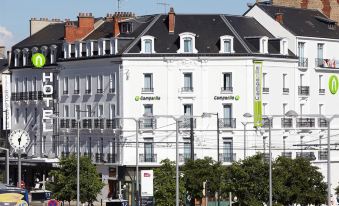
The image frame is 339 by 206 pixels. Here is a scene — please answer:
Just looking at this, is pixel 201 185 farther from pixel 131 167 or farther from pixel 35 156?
pixel 35 156

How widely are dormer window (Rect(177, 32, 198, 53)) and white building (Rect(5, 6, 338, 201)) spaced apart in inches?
3.2

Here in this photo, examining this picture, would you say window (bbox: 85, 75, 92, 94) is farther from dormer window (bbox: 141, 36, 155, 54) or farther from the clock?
the clock

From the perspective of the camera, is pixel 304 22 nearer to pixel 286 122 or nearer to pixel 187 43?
pixel 286 122

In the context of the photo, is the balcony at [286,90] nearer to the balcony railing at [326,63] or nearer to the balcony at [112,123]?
the balcony railing at [326,63]

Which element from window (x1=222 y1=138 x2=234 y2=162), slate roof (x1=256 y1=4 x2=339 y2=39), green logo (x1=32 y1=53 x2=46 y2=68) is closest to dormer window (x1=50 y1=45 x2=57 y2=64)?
green logo (x1=32 y1=53 x2=46 y2=68)

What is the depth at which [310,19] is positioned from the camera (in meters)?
122

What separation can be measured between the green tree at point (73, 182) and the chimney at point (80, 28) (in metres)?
24.5

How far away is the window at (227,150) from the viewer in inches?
4360

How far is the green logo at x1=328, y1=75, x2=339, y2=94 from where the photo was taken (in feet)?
396

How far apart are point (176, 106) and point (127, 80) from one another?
457cm

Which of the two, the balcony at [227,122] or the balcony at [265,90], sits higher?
the balcony at [265,90]

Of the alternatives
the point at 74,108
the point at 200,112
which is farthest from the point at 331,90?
the point at 74,108

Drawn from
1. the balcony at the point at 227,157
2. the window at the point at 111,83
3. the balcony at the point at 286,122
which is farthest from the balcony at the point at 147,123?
the balcony at the point at 286,122

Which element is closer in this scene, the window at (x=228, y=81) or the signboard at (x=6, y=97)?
the window at (x=228, y=81)
